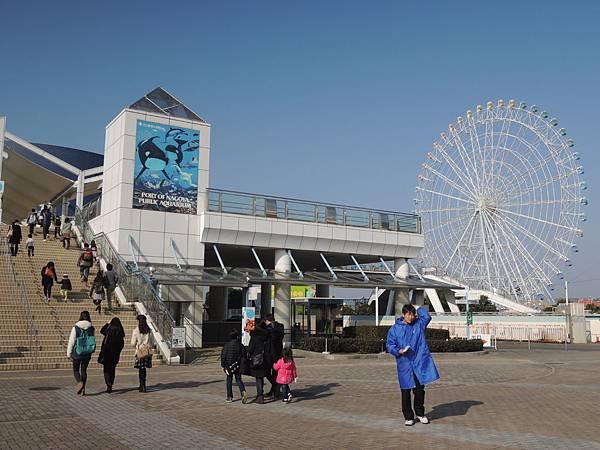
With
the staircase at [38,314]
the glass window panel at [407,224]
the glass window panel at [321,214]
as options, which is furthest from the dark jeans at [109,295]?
the glass window panel at [407,224]

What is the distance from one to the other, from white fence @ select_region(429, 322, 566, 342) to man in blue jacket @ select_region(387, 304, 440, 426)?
3279cm

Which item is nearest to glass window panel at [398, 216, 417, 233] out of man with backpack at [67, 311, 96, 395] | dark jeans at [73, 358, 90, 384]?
man with backpack at [67, 311, 96, 395]

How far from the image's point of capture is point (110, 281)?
2350 cm

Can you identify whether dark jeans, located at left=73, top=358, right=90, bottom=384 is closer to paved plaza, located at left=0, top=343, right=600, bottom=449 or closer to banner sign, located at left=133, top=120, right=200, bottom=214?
paved plaza, located at left=0, top=343, right=600, bottom=449

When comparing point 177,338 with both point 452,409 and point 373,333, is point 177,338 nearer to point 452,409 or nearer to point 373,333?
point 373,333

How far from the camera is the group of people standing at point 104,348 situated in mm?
12445

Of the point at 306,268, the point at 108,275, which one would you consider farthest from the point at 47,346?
the point at 306,268

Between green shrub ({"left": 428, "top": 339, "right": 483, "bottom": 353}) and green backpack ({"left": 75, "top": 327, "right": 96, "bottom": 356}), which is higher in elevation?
green backpack ({"left": 75, "top": 327, "right": 96, "bottom": 356})

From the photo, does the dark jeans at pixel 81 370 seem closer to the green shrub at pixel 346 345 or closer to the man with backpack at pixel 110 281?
the man with backpack at pixel 110 281

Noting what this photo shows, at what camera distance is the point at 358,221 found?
1332 inches

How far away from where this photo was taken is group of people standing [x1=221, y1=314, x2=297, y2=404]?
11.8 meters

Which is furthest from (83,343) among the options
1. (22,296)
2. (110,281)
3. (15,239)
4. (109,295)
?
(15,239)

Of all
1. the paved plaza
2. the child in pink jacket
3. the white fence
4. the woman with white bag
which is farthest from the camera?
the white fence

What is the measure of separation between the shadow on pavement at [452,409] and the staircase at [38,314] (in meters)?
10.8
